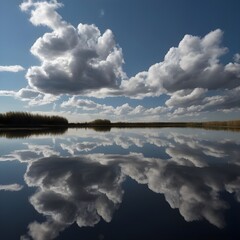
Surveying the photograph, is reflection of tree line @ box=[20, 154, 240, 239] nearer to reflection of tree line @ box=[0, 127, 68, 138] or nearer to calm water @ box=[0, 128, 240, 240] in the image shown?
calm water @ box=[0, 128, 240, 240]

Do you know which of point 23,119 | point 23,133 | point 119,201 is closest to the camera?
point 119,201

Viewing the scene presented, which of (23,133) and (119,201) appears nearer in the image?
(119,201)

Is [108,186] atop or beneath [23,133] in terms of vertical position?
beneath

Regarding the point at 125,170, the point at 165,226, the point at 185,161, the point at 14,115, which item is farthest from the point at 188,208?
the point at 14,115

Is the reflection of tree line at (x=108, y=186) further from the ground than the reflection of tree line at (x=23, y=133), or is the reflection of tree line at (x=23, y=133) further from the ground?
the reflection of tree line at (x=23, y=133)

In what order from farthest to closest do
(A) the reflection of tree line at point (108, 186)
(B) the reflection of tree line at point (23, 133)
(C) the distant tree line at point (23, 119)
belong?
(C) the distant tree line at point (23, 119) → (B) the reflection of tree line at point (23, 133) → (A) the reflection of tree line at point (108, 186)

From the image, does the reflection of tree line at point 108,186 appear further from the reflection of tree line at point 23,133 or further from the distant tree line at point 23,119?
the distant tree line at point 23,119

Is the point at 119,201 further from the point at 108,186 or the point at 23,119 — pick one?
the point at 23,119

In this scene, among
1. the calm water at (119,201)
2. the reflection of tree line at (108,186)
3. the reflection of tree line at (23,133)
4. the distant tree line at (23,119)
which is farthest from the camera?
the distant tree line at (23,119)

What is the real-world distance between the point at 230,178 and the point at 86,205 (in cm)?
516

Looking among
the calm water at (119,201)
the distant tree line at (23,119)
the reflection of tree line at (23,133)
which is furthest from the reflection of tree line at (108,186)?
the distant tree line at (23,119)

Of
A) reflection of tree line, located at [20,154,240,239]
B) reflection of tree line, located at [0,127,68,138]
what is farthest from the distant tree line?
reflection of tree line, located at [20,154,240,239]

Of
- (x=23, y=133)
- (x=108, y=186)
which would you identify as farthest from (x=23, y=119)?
(x=108, y=186)

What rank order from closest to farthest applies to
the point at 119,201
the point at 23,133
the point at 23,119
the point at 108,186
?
1. the point at 119,201
2. the point at 108,186
3. the point at 23,133
4. the point at 23,119
